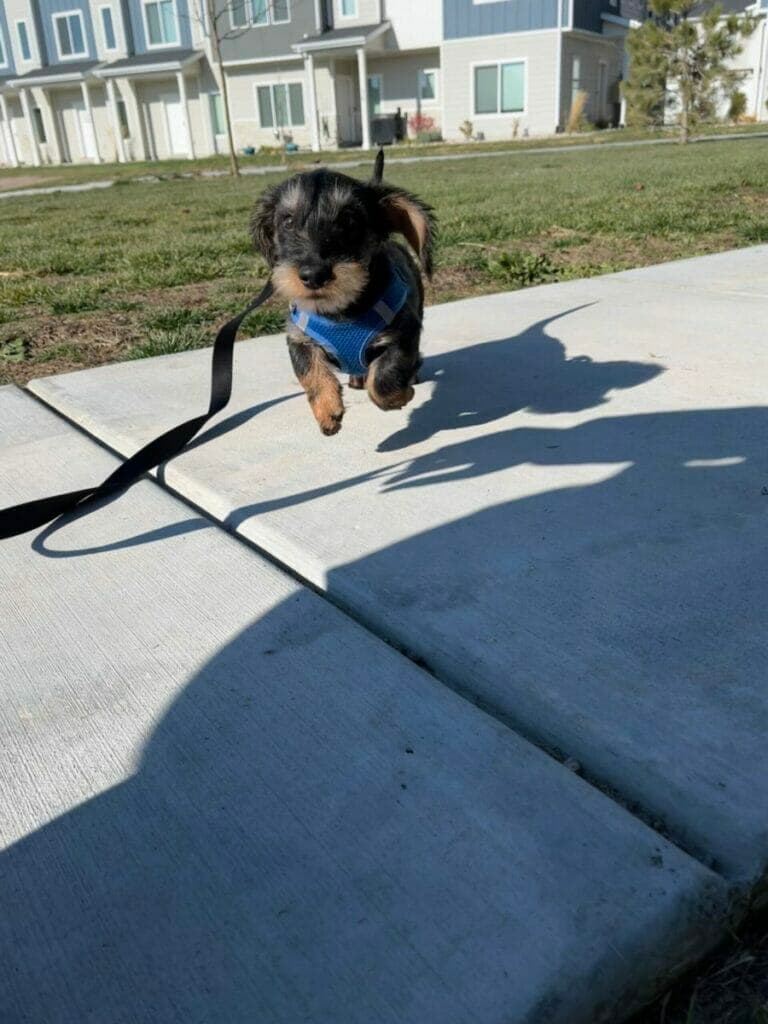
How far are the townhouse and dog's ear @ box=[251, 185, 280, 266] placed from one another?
33920mm

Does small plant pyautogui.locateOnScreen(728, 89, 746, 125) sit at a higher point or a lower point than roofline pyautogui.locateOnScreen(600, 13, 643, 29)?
lower

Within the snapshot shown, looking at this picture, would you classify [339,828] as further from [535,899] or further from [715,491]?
[715,491]

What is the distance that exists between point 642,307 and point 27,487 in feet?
13.0

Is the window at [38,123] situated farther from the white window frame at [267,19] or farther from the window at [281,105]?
the window at [281,105]

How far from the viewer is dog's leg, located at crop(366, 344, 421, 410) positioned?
141 inches

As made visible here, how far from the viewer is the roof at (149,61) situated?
38.7m

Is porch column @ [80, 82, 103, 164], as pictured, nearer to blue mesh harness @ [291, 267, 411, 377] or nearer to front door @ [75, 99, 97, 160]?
front door @ [75, 99, 97, 160]

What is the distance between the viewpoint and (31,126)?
46.6 metres

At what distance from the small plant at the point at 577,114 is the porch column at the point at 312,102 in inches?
418

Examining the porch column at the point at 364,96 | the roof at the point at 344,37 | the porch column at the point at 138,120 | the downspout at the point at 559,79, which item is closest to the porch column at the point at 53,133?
the porch column at the point at 138,120

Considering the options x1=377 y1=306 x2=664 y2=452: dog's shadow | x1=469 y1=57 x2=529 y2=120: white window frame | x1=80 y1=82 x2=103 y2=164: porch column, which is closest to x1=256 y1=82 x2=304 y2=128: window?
x1=469 y1=57 x2=529 y2=120: white window frame

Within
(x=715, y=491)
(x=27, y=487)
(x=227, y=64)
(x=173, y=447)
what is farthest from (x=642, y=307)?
(x=227, y=64)

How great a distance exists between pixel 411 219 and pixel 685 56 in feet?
88.0

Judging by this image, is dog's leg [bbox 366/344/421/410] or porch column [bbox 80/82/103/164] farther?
porch column [bbox 80/82/103/164]
